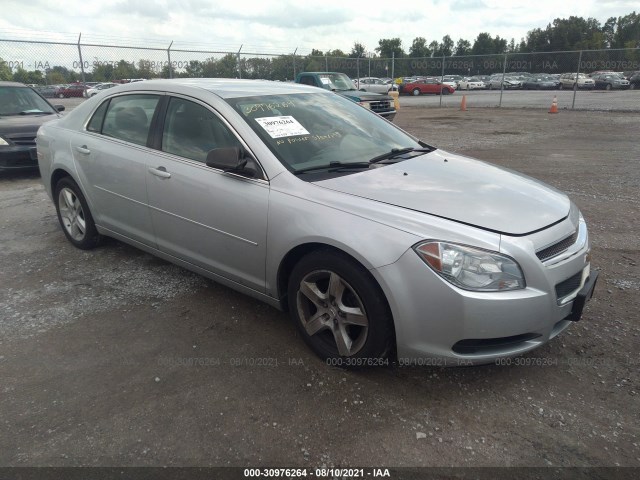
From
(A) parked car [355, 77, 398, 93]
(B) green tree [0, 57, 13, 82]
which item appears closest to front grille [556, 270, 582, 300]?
(B) green tree [0, 57, 13, 82]

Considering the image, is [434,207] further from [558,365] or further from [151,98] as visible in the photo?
[151,98]

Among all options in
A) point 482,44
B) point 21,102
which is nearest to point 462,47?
point 482,44

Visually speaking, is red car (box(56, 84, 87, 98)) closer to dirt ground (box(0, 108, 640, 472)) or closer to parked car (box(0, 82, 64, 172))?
parked car (box(0, 82, 64, 172))

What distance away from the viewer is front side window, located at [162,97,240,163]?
3209 mm

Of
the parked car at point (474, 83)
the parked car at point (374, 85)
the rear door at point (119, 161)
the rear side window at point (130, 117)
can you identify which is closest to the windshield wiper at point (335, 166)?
the rear door at point (119, 161)

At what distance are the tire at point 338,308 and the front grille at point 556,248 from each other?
0.83 metres

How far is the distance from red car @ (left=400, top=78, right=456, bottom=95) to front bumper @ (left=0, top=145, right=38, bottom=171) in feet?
104

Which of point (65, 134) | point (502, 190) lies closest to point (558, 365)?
point (502, 190)

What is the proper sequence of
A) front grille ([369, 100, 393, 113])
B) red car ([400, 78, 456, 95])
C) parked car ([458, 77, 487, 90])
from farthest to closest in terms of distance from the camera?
parked car ([458, 77, 487, 90])
red car ([400, 78, 456, 95])
front grille ([369, 100, 393, 113])

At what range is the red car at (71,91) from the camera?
17.7m

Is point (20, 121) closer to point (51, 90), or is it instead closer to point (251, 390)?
point (251, 390)

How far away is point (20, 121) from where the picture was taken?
7.90 meters

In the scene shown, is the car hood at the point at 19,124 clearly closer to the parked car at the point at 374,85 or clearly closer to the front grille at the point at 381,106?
the front grille at the point at 381,106

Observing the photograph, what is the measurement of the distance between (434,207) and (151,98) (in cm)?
248
